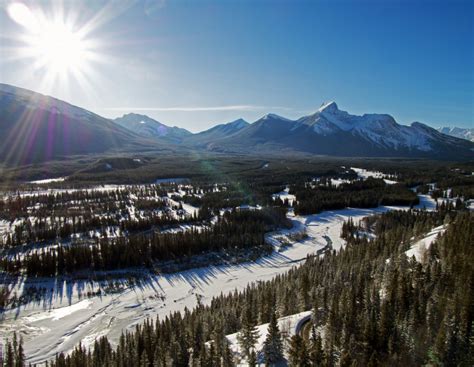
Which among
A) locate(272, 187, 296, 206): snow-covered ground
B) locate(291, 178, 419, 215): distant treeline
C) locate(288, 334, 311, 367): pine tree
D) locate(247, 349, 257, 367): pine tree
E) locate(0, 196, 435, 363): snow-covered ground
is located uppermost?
locate(288, 334, 311, 367): pine tree

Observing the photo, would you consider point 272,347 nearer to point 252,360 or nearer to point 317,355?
point 252,360

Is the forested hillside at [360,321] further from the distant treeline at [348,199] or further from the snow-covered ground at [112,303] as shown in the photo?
the distant treeline at [348,199]

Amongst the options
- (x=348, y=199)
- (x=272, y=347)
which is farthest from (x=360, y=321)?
(x=348, y=199)

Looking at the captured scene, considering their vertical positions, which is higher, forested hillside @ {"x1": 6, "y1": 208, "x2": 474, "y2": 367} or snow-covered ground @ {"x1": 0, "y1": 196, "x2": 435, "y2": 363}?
forested hillside @ {"x1": 6, "y1": 208, "x2": 474, "y2": 367}

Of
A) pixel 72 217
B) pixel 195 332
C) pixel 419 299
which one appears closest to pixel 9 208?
pixel 72 217

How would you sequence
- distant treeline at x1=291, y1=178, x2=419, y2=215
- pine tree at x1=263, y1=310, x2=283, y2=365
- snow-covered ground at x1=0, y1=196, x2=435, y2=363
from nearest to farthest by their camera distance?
pine tree at x1=263, y1=310, x2=283, y2=365 → snow-covered ground at x1=0, y1=196, x2=435, y2=363 → distant treeline at x1=291, y1=178, x2=419, y2=215

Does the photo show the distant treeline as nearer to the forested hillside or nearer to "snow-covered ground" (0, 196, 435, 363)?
"snow-covered ground" (0, 196, 435, 363)

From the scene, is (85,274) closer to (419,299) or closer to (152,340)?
(152,340)

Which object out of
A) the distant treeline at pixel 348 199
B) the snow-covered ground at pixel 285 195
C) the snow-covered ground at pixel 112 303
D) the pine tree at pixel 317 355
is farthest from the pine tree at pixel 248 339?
the snow-covered ground at pixel 285 195

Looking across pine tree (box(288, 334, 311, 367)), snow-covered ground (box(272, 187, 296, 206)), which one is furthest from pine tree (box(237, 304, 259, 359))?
snow-covered ground (box(272, 187, 296, 206))

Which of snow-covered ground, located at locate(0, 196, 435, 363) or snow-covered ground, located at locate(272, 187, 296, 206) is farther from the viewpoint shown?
snow-covered ground, located at locate(272, 187, 296, 206)
